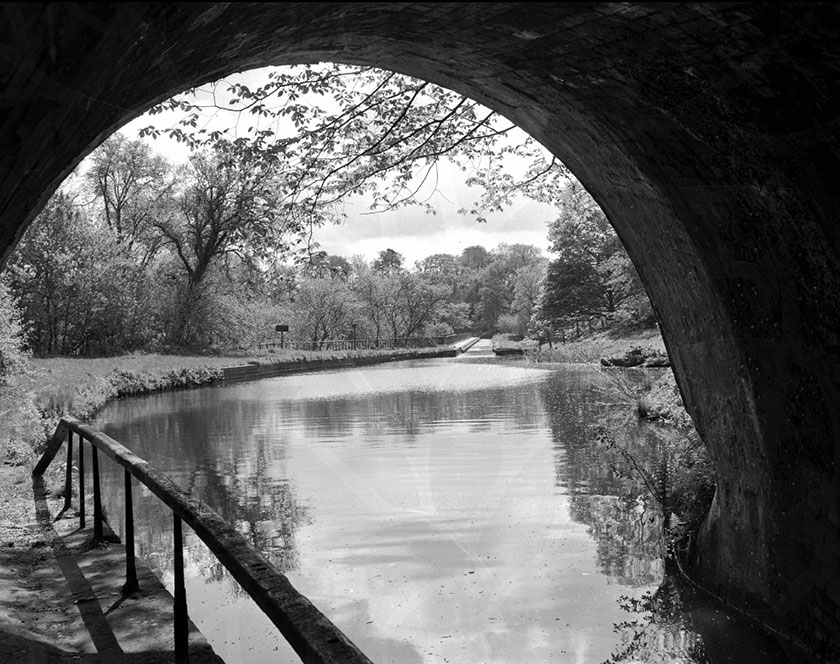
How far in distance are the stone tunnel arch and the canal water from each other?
1.64m

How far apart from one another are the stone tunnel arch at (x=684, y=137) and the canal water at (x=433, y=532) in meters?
1.64

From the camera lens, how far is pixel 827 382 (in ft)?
11.6

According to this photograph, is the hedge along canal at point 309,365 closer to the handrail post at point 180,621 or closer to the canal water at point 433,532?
the canal water at point 433,532

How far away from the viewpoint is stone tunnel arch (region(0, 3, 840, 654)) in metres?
1.98

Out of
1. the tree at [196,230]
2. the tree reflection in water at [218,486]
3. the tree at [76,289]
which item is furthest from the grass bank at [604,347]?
the tree at [76,289]

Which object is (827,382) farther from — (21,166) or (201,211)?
(201,211)

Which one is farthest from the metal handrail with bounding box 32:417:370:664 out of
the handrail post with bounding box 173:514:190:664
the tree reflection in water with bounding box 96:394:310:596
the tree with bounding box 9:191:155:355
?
the tree with bounding box 9:191:155:355

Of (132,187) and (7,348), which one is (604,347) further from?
(132,187)

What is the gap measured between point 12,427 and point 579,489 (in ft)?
27.9

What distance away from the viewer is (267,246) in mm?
9062

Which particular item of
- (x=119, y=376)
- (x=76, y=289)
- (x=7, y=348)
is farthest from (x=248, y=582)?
(x=76, y=289)

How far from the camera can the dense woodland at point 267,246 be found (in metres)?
8.80

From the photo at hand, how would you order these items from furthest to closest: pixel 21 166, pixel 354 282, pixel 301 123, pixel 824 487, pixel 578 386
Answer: pixel 354 282 → pixel 578 386 → pixel 301 123 → pixel 824 487 → pixel 21 166

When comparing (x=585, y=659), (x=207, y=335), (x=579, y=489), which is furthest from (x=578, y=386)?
(x=207, y=335)
